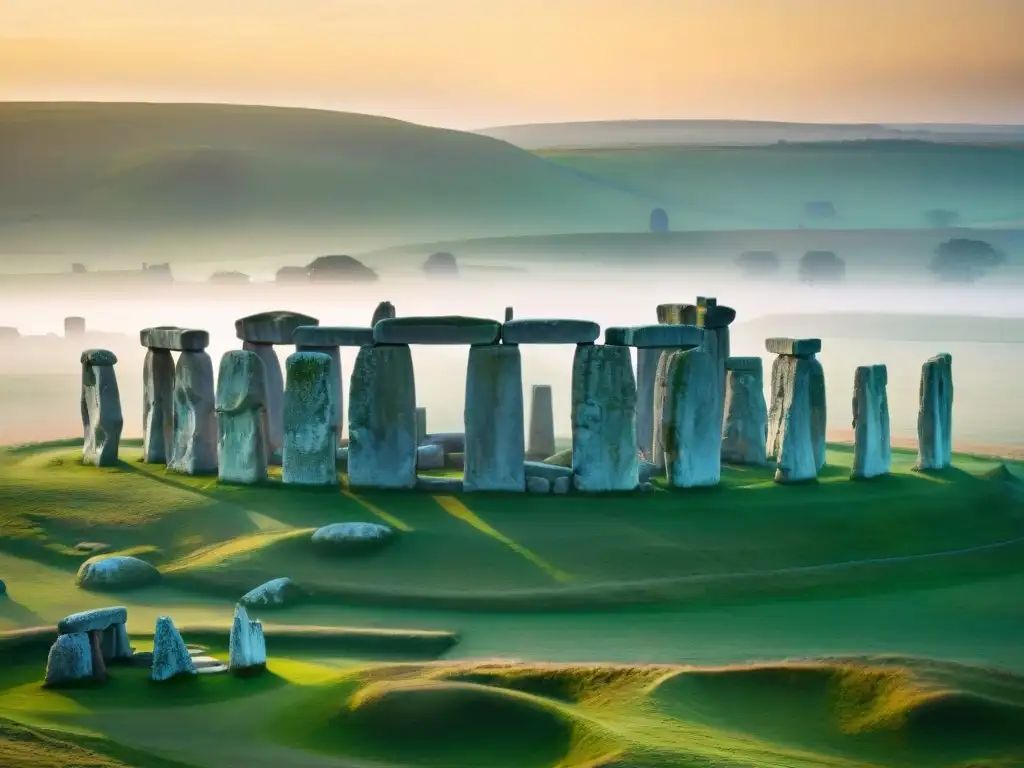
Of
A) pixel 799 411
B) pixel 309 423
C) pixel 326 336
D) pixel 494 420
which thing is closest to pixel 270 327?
pixel 326 336

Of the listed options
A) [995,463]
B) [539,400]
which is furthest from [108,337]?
[995,463]

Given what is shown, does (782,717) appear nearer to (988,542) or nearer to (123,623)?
(123,623)

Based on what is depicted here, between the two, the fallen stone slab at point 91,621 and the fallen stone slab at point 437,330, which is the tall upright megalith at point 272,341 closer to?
the fallen stone slab at point 437,330

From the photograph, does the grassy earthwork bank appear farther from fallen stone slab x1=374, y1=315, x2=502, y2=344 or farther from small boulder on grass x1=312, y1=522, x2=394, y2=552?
fallen stone slab x1=374, y1=315, x2=502, y2=344

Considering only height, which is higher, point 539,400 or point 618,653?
point 539,400

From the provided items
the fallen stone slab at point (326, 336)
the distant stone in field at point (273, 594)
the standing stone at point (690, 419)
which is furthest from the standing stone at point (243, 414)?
the standing stone at point (690, 419)

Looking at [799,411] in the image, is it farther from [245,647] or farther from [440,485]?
[245,647]

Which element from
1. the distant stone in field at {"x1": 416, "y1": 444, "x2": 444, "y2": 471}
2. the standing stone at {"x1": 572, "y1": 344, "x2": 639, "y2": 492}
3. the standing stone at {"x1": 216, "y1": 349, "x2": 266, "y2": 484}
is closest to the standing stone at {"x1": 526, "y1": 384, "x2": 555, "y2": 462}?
the distant stone in field at {"x1": 416, "y1": 444, "x2": 444, "y2": 471}
